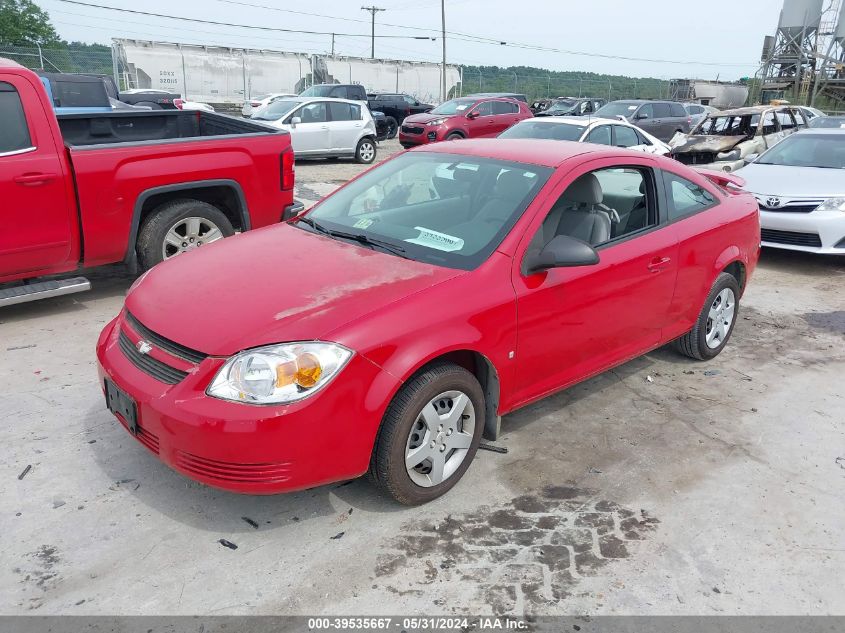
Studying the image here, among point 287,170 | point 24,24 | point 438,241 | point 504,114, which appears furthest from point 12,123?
point 24,24

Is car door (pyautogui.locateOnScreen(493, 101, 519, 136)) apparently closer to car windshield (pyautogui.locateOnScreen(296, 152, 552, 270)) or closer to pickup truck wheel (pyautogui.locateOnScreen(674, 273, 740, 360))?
pickup truck wheel (pyautogui.locateOnScreen(674, 273, 740, 360))

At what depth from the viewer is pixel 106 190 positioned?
5512 millimetres

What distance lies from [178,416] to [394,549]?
109 cm

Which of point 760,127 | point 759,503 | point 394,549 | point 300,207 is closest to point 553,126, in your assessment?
point 760,127

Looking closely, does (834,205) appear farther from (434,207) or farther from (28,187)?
(28,187)

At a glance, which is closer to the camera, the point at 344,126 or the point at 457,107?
the point at 344,126

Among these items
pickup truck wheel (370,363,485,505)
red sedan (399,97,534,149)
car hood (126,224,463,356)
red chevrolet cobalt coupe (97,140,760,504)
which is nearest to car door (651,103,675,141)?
red sedan (399,97,534,149)

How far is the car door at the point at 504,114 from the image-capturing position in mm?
19188

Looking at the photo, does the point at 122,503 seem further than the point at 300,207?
No

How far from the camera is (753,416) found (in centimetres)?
445

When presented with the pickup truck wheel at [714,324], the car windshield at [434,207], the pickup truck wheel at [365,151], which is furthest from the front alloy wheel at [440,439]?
the pickup truck wheel at [365,151]

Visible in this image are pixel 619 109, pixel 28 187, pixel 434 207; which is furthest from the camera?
pixel 619 109

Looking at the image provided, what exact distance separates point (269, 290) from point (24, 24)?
58.6m

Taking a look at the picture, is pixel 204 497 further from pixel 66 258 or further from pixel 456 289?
pixel 66 258
